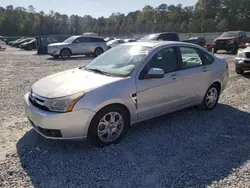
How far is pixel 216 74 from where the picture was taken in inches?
219

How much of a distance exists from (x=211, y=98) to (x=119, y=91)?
2685mm

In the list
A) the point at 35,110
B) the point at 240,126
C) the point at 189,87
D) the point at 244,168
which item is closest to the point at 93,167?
the point at 35,110

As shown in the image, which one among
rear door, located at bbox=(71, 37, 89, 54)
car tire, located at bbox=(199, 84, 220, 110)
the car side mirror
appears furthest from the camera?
rear door, located at bbox=(71, 37, 89, 54)

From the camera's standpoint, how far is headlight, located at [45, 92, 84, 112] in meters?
3.50

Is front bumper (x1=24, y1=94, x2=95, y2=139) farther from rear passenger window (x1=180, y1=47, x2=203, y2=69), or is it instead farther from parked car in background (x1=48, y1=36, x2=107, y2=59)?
parked car in background (x1=48, y1=36, x2=107, y2=59)

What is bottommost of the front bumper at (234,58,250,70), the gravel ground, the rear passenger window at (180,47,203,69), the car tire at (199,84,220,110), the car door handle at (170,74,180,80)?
the gravel ground

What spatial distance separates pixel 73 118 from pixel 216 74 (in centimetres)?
344

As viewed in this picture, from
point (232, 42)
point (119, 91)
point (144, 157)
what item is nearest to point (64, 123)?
point (119, 91)

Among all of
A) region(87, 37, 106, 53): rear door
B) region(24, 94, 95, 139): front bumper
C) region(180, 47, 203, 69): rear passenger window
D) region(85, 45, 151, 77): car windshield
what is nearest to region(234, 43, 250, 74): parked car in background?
region(180, 47, 203, 69): rear passenger window

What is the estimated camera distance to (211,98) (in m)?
5.65

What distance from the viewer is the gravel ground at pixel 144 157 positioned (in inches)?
123

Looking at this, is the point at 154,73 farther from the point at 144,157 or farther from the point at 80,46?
the point at 80,46

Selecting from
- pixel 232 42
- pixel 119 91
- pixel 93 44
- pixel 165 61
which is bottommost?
pixel 93 44

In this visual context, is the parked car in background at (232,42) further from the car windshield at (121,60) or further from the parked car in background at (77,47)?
the car windshield at (121,60)
